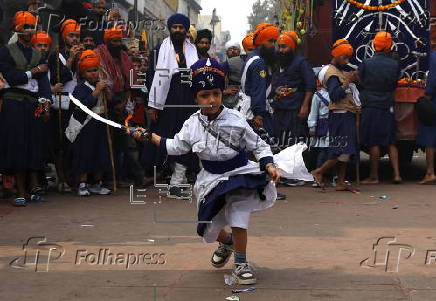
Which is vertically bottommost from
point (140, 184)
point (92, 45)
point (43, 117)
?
point (140, 184)

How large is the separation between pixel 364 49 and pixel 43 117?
459cm

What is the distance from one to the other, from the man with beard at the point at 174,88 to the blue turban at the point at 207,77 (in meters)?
3.91

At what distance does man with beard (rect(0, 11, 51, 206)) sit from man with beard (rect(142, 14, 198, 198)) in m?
A: 1.32

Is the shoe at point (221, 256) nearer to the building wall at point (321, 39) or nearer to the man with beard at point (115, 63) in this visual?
the man with beard at point (115, 63)

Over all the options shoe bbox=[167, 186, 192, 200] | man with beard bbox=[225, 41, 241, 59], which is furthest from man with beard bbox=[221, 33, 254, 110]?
man with beard bbox=[225, 41, 241, 59]

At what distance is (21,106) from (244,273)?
14.7 feet

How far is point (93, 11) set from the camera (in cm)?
1154

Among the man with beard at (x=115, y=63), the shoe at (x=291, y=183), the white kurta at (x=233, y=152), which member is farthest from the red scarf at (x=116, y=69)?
the white kurta at (x=233, y=152)

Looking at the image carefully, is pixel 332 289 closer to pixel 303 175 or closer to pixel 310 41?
pixel 303 175

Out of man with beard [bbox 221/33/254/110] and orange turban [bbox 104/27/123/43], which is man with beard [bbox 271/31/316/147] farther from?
orange turban [bbox 104/27/123/43]

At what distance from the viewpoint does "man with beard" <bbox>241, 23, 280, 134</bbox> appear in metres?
9.66

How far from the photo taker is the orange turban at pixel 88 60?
32.2 ft

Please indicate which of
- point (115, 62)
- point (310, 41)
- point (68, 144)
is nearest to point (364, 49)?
point (310, 41)

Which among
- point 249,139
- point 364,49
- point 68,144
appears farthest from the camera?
point 364,49
